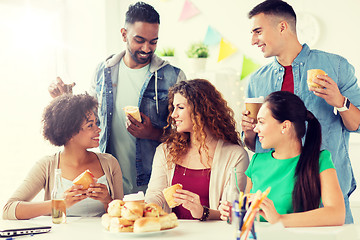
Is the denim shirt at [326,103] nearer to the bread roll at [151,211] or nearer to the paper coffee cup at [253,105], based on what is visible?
the paper coffee cup at [253,105]

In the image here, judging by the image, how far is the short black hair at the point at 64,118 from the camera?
2.64 m

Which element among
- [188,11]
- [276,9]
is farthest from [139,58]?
[188,11]

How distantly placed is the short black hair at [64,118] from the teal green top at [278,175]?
1.04 metres

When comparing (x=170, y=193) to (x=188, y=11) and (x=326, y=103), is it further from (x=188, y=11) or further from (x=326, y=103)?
(x=188, y=11)

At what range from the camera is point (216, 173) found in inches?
100

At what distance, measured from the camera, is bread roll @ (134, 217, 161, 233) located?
1779mm

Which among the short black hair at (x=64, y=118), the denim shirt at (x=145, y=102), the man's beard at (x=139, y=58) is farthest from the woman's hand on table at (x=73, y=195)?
the man's beard at (x=139, y=58)

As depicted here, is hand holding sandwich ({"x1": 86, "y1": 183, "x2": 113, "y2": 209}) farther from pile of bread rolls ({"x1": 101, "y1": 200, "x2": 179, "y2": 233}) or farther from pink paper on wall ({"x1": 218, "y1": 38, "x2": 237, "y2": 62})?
pink paper on wall ({"x1": 218, "y1": 38, "x2": 237, "y2": 62})

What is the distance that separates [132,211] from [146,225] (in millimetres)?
81

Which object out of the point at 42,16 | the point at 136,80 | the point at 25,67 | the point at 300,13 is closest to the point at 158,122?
the point at 136,80

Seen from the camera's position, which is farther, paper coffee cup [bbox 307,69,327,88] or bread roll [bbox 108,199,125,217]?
paper coffee cup [bbox 307,69,327,88]

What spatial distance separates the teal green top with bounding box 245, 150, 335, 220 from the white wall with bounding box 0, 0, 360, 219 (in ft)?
7.11

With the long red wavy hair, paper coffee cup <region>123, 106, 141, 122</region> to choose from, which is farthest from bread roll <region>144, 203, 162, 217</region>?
paper coffee cup <region>123, 106, 141, 122</region>

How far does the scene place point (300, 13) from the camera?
4512 millimetres
